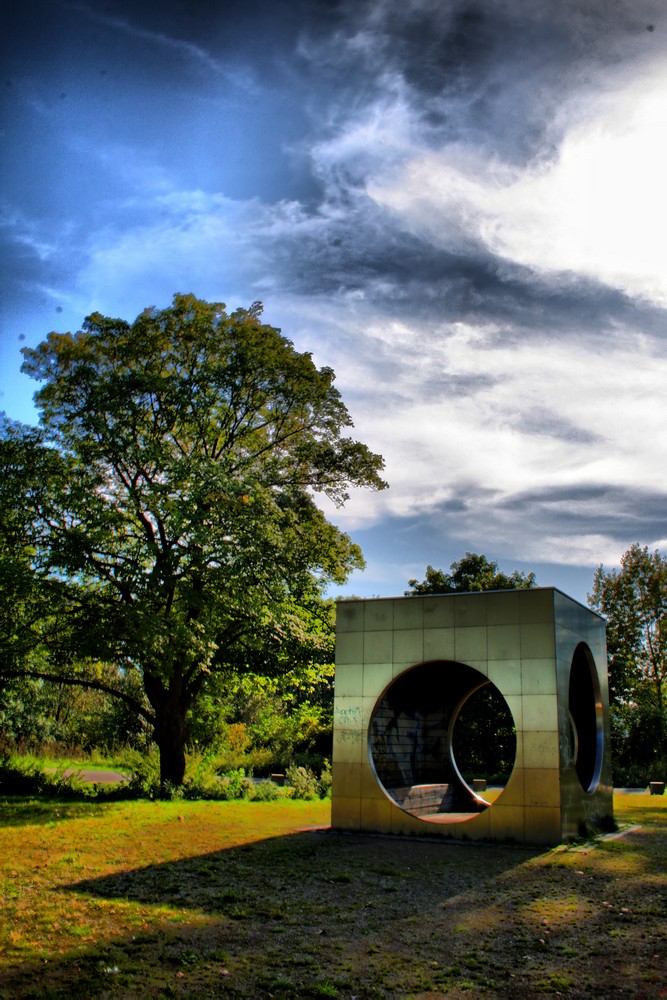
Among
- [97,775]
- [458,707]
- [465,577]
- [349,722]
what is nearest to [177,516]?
[349,722]

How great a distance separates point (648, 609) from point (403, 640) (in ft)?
84.5

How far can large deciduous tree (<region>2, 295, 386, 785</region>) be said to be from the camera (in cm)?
1548

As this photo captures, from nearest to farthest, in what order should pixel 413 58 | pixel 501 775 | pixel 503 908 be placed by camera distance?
pixel 503 908
pixel 413 58
pixel 501 775

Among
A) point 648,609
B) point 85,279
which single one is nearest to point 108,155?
point 85,279

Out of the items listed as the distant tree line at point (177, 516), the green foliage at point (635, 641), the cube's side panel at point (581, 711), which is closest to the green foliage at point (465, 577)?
the green foliage at point (635, 641)

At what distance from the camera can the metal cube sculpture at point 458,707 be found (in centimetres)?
1105

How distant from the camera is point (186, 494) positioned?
15.8 m

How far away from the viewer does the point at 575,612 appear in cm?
1263

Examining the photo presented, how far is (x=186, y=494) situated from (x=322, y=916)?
33.6ft

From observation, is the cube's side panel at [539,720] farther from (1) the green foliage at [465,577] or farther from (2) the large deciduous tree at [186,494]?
(1) the green foliage at [465,577]

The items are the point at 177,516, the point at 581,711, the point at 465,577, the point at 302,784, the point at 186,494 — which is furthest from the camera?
the point at 465,577

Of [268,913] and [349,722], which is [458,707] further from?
[268,913]

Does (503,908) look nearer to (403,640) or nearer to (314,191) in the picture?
(403,640)

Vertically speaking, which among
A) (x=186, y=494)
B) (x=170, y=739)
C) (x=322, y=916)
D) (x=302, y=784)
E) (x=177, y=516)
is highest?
(x=186, y=494)
